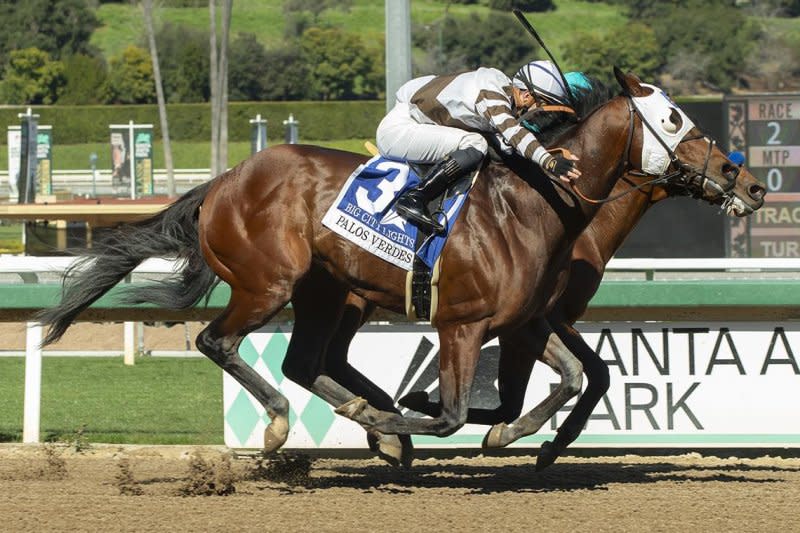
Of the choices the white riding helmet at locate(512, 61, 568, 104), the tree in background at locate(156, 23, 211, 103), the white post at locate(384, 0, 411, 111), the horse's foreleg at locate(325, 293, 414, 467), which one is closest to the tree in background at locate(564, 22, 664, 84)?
the tree in background at locate(156, 23, 211, 103)

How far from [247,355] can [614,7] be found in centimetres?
6537

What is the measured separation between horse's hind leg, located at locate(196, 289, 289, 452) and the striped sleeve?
1.18 m

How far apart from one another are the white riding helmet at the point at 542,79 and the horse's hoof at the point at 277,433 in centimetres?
178

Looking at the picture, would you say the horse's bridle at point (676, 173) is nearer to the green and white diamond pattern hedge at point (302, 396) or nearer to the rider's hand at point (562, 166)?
the rider's hand at point (562, 166)

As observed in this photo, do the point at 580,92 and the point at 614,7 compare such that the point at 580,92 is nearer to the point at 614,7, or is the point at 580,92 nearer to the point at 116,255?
the point at 116,255

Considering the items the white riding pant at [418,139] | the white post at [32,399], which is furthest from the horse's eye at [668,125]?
the white post at [32,399]

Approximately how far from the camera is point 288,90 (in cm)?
5331

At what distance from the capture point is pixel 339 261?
5.91 m

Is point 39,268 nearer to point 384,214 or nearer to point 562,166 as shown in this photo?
point 384,214

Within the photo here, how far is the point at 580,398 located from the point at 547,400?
0.21m

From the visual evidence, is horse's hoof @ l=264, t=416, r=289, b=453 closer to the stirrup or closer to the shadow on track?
the shadow on track

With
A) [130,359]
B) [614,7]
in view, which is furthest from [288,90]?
[130,359]

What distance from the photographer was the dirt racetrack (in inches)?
198

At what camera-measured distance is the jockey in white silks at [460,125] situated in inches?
219
